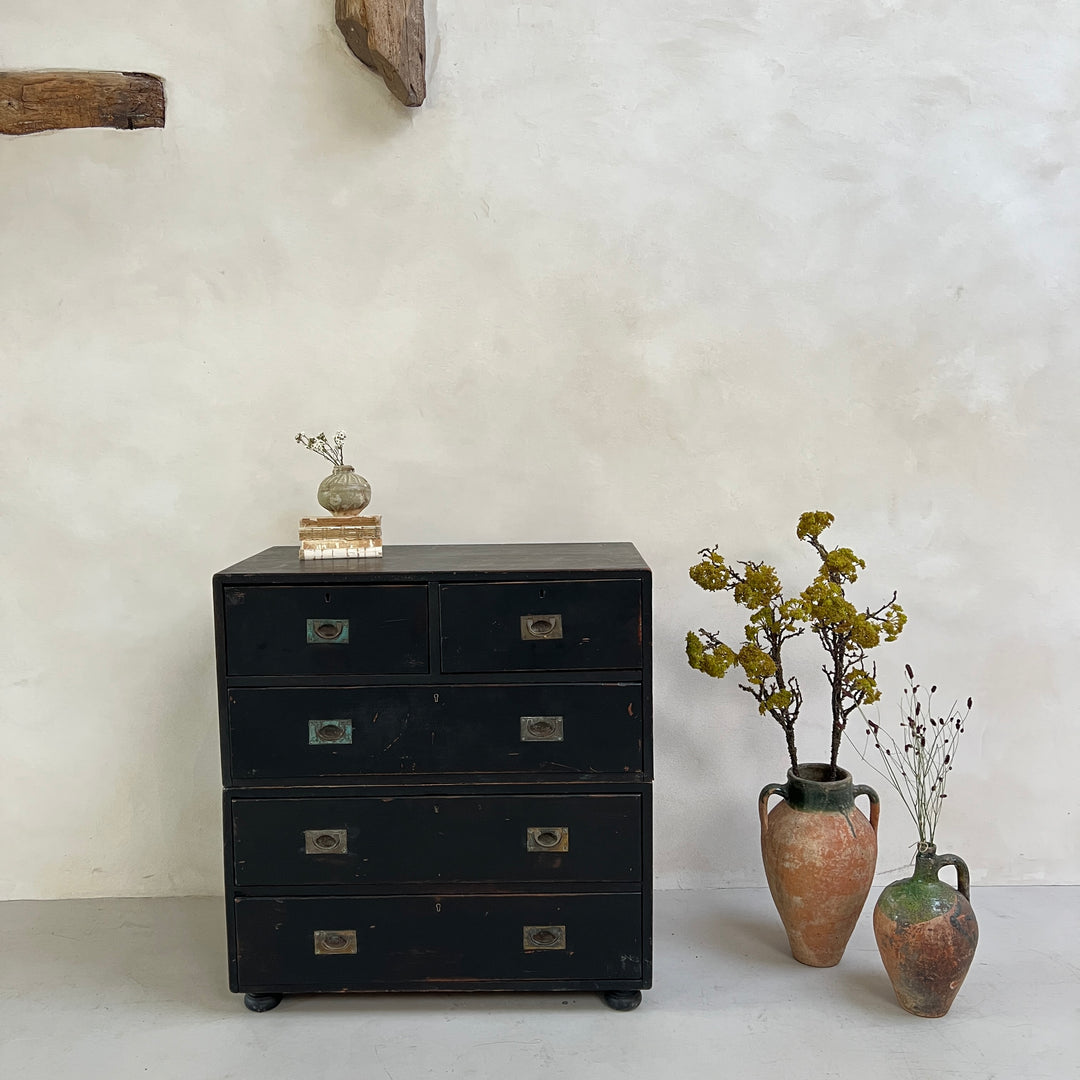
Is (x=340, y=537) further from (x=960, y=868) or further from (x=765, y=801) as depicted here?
(x=960, y=868)

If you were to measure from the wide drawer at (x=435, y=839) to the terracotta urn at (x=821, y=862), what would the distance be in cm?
43

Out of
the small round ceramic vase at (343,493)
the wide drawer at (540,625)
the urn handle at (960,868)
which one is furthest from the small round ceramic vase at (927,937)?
Answer: the small round ceramic vase at (343,493)

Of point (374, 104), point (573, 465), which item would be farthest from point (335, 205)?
point (573, 465)

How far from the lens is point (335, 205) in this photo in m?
2.83

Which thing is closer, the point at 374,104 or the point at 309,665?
the point at 309,665

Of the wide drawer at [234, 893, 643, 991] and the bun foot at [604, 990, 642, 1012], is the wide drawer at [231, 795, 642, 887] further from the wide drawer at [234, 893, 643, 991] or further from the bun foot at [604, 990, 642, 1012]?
the bun foot at [604, 990, 642, 1012]

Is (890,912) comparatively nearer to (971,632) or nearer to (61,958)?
(971,632)

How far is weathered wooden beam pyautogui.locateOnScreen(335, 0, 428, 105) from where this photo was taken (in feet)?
8.17

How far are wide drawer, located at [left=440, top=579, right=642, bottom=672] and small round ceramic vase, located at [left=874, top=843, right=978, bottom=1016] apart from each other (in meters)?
0.79

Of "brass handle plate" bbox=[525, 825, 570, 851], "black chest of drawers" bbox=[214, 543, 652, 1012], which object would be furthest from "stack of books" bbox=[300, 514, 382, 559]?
"brass handle plate" bbox=[525, 825, 570, 851]

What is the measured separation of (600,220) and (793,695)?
1.38m

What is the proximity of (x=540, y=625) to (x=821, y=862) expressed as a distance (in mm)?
903

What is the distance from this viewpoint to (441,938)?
2324mm

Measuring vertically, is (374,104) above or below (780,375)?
above
